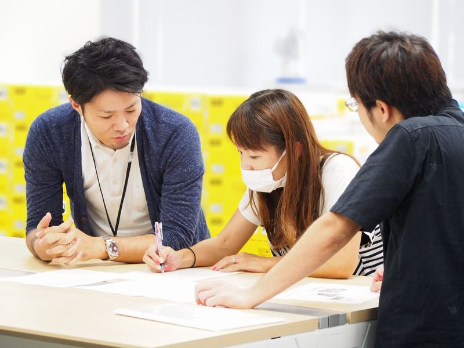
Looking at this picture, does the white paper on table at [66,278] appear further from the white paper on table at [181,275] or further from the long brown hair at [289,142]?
the long brown hair at [289,142]

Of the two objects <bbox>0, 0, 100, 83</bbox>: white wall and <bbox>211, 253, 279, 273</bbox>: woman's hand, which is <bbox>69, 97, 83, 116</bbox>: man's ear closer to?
<bbox>211, 253, 279, 273</bbox>: woman's hand

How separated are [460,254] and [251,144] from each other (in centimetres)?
87

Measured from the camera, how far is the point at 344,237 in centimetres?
193

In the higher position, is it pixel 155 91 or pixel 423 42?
pixel 423 42

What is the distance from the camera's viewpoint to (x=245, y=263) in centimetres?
270

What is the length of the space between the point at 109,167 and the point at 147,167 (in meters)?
0.15

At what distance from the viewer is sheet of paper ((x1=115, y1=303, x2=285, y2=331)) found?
6.10ft

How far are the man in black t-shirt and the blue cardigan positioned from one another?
92cm

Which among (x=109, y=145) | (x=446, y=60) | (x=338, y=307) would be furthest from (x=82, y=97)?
(x=446, y=60)

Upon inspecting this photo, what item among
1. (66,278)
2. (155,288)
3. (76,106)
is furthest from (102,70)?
(155,288)

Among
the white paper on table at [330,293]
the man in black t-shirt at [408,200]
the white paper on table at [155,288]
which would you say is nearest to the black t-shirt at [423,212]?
the man in black t-shirt at [408,200]

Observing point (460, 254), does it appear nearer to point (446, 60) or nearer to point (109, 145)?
point (109, 145)

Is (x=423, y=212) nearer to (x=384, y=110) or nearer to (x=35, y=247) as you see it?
(x=384, y=110)

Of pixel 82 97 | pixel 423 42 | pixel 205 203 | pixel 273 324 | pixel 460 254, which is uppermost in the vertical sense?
pixel 423 42
